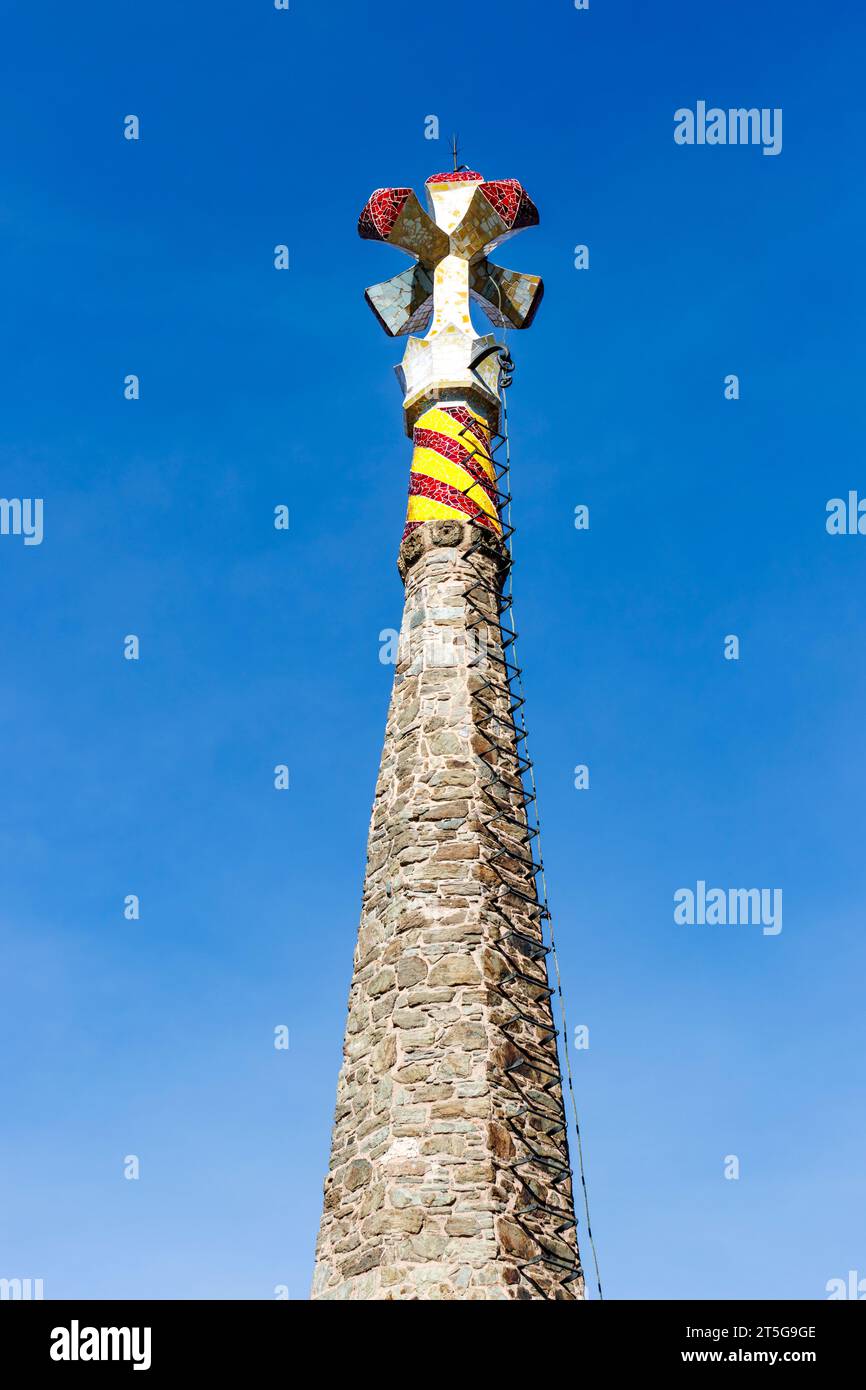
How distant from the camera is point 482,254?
88.7 ft

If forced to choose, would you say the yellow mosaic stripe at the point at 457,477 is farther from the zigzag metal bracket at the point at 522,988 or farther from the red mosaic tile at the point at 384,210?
the red mosaic tile at the point at 384,210

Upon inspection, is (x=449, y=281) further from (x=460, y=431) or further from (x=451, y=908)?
(x=451, y=908)

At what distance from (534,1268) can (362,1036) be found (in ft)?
13.9

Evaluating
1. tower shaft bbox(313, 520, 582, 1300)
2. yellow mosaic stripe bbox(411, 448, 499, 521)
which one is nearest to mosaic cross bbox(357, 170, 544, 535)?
yellow mosaic stripe bbox(411, 448, 499, 521)

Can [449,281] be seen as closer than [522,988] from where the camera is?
No

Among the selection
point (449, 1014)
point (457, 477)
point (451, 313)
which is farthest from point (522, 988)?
point (451, 313)

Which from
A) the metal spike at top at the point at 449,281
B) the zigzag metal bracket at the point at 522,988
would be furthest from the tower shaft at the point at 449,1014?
the metal spike at top at the point at 449,281

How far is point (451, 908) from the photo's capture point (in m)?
21.2

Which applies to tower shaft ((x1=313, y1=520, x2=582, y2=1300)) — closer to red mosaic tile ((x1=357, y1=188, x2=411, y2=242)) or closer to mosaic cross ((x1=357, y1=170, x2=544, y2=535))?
mosaic cross ((x1=357, y1=170, x2=544, y2=535))

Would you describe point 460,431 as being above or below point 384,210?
below

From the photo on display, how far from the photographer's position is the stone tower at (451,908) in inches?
744

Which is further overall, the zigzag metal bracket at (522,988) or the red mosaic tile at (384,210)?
the red mosaic tile at (384,210)
